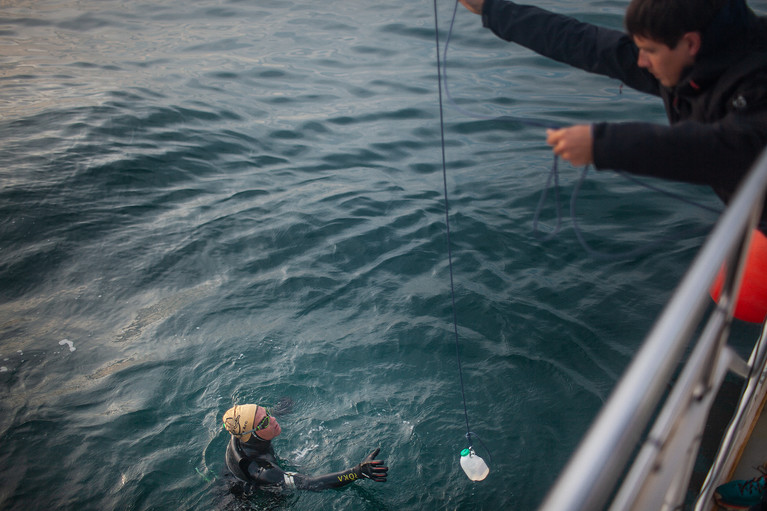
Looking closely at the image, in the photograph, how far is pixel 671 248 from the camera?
550 centimetres

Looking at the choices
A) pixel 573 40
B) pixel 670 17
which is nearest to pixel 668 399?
pixel 670 17

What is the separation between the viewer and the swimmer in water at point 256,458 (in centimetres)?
377

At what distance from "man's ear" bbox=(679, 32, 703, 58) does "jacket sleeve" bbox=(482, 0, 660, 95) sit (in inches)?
21.8

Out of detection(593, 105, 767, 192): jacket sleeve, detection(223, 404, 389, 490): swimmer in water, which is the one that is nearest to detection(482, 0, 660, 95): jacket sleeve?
detection(593, 105, 767, 192): jacket sleeve

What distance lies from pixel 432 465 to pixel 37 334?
155 inches

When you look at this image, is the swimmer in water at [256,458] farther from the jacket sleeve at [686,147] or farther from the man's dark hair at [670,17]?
Answer: the man's dark hair at [670,17]

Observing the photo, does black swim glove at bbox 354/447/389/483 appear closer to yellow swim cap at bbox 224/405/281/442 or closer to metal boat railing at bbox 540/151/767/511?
yellow swim cap at bbox 224/405/281/442

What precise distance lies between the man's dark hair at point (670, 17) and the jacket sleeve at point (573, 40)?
0.56 meters

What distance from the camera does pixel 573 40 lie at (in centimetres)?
256

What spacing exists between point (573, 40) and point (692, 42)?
79 centimetres

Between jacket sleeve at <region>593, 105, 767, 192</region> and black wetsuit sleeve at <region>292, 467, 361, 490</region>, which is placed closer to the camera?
jacket sleeve at <region>593, 105, 767, 192</region>

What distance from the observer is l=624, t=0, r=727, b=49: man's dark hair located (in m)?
1.77

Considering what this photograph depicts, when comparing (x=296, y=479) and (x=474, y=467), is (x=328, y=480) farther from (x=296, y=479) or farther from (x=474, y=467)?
(x=474, y=467)

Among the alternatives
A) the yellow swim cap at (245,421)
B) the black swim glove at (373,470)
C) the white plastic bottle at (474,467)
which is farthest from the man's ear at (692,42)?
the yellow swim cap at (245,421)
